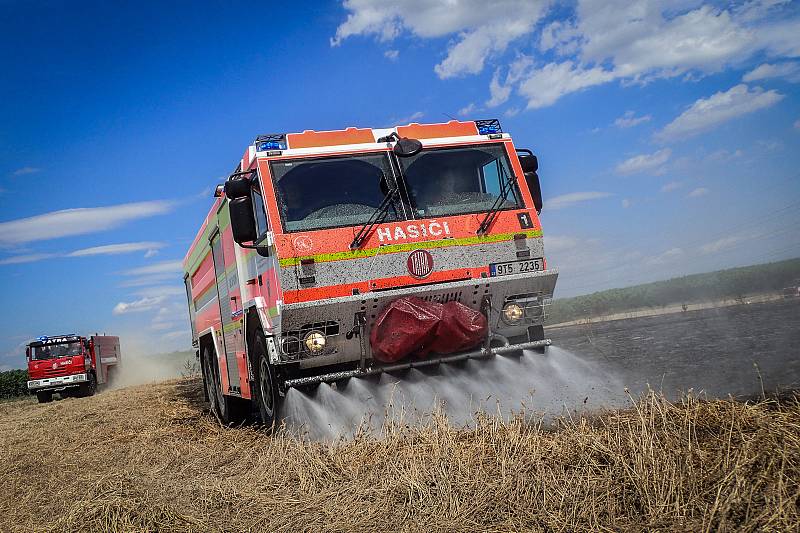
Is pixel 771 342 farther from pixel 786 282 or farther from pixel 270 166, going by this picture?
pixel 786 282

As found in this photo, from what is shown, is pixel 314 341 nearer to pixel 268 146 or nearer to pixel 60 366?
pixel 268 146

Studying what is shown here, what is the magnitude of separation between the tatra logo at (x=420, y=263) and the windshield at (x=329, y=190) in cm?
44

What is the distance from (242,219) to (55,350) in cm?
2787

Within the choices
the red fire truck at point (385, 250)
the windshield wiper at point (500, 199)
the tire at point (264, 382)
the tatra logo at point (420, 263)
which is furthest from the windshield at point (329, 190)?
the tire at point (264, 382)

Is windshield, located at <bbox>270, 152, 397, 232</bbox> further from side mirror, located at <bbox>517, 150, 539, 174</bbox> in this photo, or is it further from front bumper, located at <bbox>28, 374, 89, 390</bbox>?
front bumper, located at <bbox>28, 374, 89, 390</bbox>

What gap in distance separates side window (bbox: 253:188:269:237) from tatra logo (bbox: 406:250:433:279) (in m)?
1.42

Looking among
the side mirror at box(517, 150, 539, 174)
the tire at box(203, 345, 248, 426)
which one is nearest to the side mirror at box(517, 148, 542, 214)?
the side mirror at box(517, 150, 539, 174)

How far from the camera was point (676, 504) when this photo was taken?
134 inches

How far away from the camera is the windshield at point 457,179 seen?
7.48 m

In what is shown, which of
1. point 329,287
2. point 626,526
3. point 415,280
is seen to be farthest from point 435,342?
point 626,526

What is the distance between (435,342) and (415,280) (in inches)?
24.5

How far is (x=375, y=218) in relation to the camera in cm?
716

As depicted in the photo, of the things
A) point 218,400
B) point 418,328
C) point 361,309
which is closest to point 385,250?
point 361,309

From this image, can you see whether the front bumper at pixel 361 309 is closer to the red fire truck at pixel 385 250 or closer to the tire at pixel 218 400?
the red fire truck at pixel 385 250
